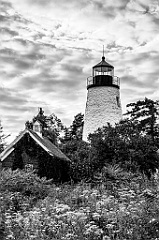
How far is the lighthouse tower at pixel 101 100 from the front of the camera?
36531 mm

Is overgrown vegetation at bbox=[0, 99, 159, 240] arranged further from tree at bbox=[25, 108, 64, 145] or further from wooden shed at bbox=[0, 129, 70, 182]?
tree at bbox=[25, 108, 64, 145]

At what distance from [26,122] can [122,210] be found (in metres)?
35.8

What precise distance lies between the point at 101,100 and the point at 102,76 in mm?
1924

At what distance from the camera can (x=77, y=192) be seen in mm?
15078

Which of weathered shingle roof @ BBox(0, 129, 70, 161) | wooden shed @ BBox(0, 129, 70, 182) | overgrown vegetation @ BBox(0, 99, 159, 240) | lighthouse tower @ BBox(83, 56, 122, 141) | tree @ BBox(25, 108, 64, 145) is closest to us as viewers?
overgrown vegetation @ BBox(0, 99, 159, 240)

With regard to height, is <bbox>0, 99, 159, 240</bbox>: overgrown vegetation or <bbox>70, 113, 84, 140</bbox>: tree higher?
<bbox>70, 113, 84, 140</bbox>: tree

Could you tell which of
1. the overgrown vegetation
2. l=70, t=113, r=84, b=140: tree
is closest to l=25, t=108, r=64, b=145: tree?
l=70, t=113, r=84, b=140: tree

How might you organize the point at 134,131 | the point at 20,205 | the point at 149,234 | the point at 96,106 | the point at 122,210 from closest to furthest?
1. the point at 149,234
2. the point at 122,210
3. the point at 20,205
4. the point at 134,131
5. the point at 96,106

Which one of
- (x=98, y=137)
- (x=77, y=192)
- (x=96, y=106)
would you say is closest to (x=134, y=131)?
(x=98, y=137)

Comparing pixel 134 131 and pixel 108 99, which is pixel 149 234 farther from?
pixel 108 99

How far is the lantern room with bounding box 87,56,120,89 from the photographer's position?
1463 inches

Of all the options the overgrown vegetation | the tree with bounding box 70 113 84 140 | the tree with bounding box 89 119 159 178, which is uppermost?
the tree with bounding box 70 113 84 140

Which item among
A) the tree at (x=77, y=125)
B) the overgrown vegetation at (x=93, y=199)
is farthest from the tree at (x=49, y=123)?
the overgrown vegetation at (x=93, y=199)

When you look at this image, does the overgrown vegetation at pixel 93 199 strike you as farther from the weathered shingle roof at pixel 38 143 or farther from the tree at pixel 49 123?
the tree at pixel 49 123
